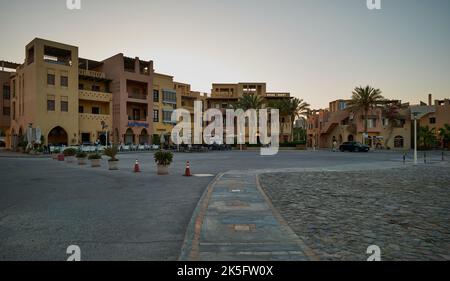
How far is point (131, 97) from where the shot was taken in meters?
46.5

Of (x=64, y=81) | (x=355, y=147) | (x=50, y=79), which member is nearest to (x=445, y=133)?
(x=355, y=147)

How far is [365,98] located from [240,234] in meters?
52.8

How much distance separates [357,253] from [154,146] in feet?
144

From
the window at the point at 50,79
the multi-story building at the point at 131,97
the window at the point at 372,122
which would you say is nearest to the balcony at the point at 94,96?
the multi-story building at the point at 131,97

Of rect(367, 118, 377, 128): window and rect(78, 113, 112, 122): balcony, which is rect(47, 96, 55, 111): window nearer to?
rect(78, 113, 112, 122): balcony

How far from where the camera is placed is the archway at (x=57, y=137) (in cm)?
3978

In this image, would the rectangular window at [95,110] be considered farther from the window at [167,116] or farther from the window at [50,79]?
the window at [167,116]

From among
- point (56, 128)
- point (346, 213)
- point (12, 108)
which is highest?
point (12, 108)

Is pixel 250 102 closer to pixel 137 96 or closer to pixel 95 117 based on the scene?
pixel 137 96

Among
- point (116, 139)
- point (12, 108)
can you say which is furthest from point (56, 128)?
point (12, 108)

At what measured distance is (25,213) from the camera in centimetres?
668

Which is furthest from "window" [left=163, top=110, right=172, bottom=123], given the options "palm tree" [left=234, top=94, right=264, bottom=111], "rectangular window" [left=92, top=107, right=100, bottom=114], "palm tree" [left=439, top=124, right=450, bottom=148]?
"palm tree" [left=439, top=124, right=450, bottom=148]
